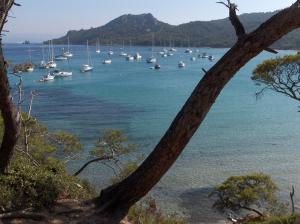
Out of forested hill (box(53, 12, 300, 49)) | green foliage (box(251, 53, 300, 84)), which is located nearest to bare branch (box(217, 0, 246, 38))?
green foliage (box(251, 53, 300, 84))

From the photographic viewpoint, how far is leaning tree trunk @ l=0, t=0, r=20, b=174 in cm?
535

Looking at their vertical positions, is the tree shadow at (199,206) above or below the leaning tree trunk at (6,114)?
below

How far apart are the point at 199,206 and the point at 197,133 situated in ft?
48.5

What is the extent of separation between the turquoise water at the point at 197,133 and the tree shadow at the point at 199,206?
36 mm

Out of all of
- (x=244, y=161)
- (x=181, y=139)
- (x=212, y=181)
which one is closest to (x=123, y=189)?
(x=181, y=139)

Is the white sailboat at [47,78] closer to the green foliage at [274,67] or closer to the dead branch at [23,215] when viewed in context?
the green foliage at [274,67]

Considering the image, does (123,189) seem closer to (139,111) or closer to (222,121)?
(222,121)

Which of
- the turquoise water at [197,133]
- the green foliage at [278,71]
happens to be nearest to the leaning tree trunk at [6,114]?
the green foliage at [278,71]

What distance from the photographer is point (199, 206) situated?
61.2 ft

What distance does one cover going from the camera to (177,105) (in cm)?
4497

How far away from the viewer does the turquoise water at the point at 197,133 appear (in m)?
21.6

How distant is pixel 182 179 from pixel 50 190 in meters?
16.2

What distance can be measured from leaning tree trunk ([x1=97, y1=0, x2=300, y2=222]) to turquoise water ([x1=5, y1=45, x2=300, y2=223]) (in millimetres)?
11788

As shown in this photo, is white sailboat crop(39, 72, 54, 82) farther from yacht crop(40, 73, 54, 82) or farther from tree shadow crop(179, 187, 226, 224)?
tree shadow crop(179, 187, 226, 224)
